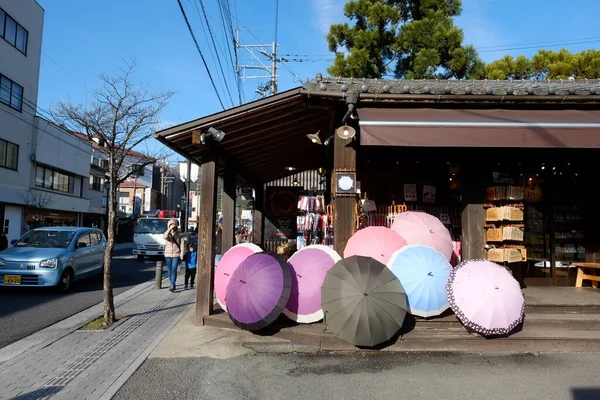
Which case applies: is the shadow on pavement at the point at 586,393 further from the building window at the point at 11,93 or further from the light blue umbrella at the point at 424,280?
the building window at the point at 11,93

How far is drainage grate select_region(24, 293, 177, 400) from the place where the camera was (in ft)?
15.4

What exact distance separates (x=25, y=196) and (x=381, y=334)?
26.6 meters

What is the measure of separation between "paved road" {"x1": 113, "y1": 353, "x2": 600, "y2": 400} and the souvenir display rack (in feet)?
7.10

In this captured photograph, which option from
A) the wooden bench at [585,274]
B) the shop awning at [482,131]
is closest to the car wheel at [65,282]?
the shop awning at [482,131]

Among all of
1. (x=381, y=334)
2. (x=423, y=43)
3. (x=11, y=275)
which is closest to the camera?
(x=381, y=334)

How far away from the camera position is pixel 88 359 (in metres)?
5.75

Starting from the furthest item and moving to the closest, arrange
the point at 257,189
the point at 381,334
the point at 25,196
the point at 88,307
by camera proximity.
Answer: the point at 25,196 → the point at 257,189 → the point at 88,307 → the point at 381,334

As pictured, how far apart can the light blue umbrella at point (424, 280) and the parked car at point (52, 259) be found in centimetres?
888

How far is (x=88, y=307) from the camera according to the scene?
9.64 metres

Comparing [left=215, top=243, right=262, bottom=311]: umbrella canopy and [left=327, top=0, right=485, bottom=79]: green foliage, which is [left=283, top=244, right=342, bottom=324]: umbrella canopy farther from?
[left=327, top=0, right=485, bottom=79]: green foliage

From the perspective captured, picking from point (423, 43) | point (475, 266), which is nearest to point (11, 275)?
point (475, 266)

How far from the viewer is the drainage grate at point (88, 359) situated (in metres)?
4.70

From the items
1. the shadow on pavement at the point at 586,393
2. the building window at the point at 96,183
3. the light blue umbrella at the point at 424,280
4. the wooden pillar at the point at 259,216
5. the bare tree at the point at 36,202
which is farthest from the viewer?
the building window at the point at 96,183

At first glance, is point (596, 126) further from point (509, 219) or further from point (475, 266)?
point (475, 266)
